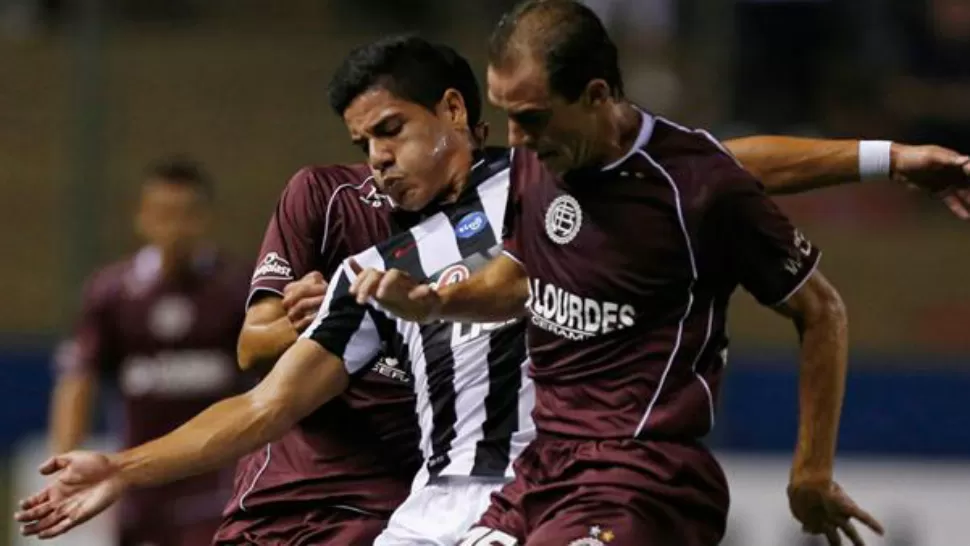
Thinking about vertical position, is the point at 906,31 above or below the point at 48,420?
above

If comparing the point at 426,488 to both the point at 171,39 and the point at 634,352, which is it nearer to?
the point at 634,352

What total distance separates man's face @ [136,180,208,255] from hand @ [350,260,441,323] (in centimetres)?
446

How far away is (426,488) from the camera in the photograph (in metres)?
5.11

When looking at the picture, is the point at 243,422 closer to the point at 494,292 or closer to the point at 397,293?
the point at 397,293

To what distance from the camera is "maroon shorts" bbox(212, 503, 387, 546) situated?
5.24m

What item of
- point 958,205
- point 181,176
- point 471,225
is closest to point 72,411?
point 181,176

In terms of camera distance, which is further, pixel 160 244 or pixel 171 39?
pixel 171 39

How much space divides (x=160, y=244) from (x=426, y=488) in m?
4.29

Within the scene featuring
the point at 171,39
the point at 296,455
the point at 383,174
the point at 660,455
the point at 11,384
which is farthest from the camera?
the point at 171,39

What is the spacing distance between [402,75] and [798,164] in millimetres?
919

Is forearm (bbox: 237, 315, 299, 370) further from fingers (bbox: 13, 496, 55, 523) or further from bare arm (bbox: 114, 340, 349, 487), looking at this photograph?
fingers (bbox: 13, 496, 55, 523)

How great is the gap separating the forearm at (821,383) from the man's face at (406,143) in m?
0.96

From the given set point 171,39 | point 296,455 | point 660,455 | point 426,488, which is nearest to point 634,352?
point 660,455

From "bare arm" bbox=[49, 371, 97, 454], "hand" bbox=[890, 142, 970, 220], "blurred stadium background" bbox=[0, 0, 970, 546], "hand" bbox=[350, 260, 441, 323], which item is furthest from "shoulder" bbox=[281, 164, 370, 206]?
"blurred stadium background" bbox=[0, 0, 970, 546]
